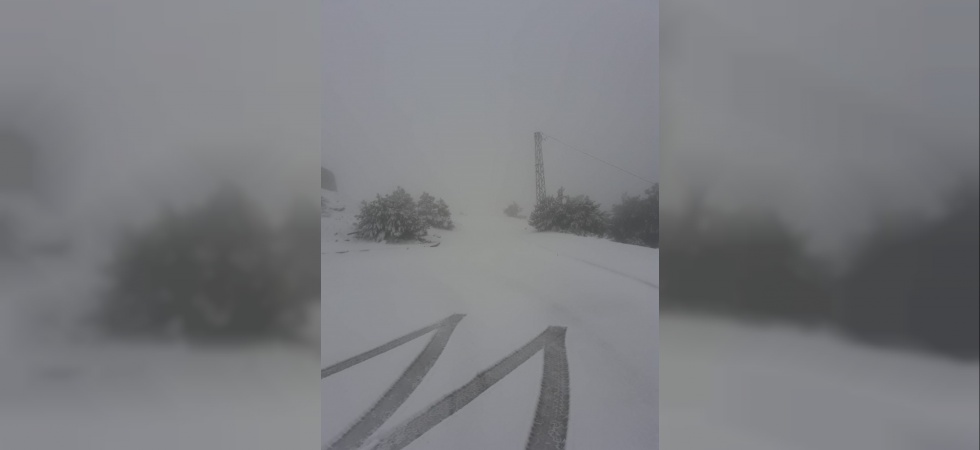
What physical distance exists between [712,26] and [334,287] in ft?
8.59

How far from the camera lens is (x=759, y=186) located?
2.41 m

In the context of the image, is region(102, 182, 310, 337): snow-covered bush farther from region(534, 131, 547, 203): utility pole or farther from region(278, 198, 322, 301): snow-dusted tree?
region(534, 131, 547, 203): utility pole

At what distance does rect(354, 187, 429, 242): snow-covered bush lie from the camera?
2.42m

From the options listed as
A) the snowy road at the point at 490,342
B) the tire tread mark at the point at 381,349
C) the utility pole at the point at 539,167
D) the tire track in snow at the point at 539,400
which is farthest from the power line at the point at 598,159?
the tire tread mark at the point at 381,349

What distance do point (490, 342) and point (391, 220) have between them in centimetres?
88

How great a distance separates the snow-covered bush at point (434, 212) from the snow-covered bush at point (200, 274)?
776mm

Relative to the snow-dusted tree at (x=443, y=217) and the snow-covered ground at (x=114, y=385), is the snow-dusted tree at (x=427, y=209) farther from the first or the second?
the snow-covered ground at (x=114, y=385)

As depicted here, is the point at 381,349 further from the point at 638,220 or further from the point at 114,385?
the point at 638,220

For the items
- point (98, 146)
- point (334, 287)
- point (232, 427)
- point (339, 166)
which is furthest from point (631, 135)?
point (98, 146)

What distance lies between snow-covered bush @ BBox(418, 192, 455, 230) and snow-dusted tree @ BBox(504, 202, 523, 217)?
12.8 inches

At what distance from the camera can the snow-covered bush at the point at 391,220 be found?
2.42 metres

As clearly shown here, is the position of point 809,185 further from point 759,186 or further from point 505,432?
point 505,432

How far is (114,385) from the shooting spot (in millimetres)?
2230

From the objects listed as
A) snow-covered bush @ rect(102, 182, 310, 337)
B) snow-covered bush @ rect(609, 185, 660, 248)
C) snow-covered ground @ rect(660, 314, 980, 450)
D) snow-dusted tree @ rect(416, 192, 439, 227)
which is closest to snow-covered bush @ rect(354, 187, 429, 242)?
snow-dusted tree @ rect(416, 192, 439, 227)
